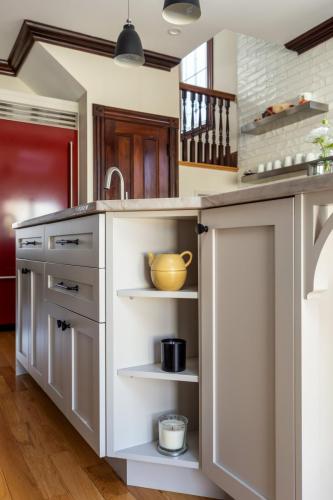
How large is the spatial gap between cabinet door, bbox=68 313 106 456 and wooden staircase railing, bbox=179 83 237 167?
3.64 meters

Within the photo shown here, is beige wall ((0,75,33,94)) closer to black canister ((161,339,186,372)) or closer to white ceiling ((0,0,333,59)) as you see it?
white ceiling ((0,0,333,59))

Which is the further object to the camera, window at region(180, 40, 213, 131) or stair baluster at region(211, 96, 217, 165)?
window at region(180, 40, 213, 131)

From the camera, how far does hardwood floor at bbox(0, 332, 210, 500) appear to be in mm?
1418

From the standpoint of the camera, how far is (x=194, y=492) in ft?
4.61

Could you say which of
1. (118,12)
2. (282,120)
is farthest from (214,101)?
(118,12)

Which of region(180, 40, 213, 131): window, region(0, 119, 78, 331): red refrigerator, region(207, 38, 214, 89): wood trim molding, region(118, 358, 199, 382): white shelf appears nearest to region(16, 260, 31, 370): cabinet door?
region(118, 358, 199, 382): white shelf

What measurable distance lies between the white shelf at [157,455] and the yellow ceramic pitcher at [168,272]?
56 cm

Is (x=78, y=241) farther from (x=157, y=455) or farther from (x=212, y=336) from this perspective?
(x=157, y=455)

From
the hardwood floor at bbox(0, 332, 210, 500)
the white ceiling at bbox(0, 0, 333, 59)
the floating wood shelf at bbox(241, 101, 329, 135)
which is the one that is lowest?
the hardwood floor at bbox(0, 332, 210, 500)

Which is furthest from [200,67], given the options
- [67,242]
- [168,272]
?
[168,272]

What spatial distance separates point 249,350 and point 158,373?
39 cm

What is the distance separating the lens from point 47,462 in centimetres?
164

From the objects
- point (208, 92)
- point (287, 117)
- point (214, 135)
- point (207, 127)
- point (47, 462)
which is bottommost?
point (47, 462)

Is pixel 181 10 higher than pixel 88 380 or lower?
higher
